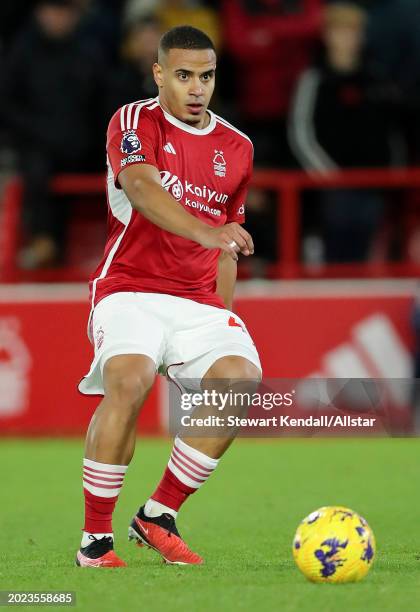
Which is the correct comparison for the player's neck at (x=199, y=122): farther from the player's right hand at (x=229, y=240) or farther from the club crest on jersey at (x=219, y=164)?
the player's right hand at (x=229, y=240)

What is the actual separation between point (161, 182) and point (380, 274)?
5777 millimetres

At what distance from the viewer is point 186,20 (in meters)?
12.3

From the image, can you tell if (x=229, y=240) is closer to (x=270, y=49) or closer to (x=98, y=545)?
(x=98, y=545)

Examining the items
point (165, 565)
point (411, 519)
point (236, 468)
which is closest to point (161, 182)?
point (165, 565)

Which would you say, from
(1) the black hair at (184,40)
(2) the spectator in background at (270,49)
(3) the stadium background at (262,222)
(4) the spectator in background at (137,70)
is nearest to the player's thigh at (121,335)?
(1) the black hair at (184,40)

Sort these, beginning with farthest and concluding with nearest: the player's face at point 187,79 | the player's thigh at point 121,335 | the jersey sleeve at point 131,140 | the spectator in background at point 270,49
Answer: the spectator in background at point 270,49 < the player's face at point 187,79 < the jersey sleeve at point 131,140 < the player's thigh at point 121,335

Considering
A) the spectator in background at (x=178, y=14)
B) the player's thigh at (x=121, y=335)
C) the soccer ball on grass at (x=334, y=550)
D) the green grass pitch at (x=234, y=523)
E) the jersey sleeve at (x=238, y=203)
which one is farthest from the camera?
the spectator in background at (x=178, y=14)

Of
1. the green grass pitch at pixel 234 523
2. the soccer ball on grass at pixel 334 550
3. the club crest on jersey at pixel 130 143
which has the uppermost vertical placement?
the club crest on jersey at pixel 130 143

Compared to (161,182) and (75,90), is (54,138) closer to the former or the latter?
(75,90)

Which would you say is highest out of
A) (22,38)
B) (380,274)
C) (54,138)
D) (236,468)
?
(22,38)

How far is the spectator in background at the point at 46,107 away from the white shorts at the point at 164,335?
523 centimetres

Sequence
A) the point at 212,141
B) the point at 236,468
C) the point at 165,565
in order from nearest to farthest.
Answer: the point at 165,565 → the point at 212,141 → the point at 236,468

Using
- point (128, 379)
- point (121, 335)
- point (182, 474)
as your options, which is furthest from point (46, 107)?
point (128, 379)

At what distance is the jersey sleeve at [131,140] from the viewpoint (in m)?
5.79
